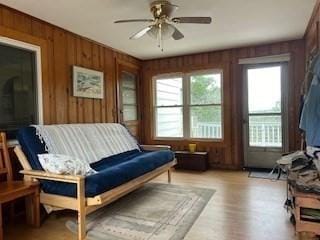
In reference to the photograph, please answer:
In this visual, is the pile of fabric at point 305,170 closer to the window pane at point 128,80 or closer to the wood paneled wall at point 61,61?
the wood paneled wall at point 61,61

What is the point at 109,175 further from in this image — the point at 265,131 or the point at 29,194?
the point at 265,131

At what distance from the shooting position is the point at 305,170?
89.3 inches

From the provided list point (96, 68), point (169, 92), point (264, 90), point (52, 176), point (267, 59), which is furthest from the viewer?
point (169, 92)

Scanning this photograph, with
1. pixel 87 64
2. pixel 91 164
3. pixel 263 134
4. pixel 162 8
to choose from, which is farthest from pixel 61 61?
pixel 263 134

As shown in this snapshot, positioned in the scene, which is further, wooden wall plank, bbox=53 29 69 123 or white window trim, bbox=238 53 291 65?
white window trim, bbox=238 53 291 65

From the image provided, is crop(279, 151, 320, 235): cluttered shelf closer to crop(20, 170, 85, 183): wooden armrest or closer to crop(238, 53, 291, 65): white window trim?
crop(20, 170, 85, 183): wooden armrest

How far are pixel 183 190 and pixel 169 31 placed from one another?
2.09 meters

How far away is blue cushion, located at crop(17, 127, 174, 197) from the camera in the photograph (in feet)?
7.34

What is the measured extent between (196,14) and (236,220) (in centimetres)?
235

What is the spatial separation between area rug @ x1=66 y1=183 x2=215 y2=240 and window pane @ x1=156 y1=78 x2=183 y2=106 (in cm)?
234

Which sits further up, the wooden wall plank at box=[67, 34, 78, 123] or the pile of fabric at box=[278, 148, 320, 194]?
the wooden wall plank at box=[67, 34, 78, 123]

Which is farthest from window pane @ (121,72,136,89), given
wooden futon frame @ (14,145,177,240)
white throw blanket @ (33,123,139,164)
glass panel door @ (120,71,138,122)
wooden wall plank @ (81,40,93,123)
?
wooden futon frame @ (14,145,177,240)

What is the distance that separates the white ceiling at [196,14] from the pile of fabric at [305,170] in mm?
1683

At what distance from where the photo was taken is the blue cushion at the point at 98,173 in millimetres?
2236
